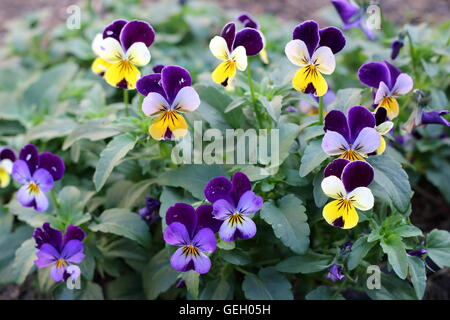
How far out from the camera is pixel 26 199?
6.73ft

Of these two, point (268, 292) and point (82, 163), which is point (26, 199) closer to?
point (82, 163)

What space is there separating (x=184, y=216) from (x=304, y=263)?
489mm

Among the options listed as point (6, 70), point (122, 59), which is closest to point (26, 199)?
point (122, 59)

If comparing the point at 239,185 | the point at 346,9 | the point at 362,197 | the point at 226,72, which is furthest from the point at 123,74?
the point at 346,9

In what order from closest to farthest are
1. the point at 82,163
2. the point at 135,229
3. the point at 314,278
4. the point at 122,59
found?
the point at 122,59
the point at 135,229
the point at 314,278
the point at 82,163

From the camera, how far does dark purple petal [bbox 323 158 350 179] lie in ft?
5.53

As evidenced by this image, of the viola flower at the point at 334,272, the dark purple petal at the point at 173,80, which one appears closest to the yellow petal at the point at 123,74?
the dark purple petal at the point at 173,80

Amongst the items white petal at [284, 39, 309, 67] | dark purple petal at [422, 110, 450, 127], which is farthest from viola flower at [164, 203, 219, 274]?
dark purple petal at [422, 110, 450, 127]

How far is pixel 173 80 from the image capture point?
1.77 meters

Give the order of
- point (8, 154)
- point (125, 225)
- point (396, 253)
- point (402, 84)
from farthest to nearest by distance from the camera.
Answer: point (8, 154)
point (125, 225)
point (402, 84)
point (396, 253)

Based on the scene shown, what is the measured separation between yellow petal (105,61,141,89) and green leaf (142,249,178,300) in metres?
0.66

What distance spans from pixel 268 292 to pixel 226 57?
2.70 feet

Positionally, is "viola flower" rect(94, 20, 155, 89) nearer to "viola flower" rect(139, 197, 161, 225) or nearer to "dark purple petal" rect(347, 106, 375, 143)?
"viola flower" rect(139, 197, 161, 225)

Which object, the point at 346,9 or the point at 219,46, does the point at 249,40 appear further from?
the point at 346,9
